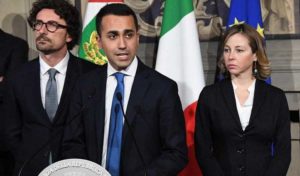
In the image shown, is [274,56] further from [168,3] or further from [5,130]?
[5,130]

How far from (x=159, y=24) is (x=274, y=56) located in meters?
0.79

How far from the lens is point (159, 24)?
13.9 ft

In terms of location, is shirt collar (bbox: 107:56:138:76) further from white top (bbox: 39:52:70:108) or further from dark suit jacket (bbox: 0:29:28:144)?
dark suit jacket (bbox: 0:29:28:144)

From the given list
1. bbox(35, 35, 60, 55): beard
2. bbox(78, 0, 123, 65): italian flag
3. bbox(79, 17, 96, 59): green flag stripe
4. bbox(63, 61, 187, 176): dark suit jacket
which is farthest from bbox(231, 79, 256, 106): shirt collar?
bbox(79, 17, 96, 59): green flag stripe

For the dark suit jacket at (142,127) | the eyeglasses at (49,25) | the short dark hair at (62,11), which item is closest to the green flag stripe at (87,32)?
the short dark hair at (62,11)

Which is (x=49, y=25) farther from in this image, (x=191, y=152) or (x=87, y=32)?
(x=191, y=152)

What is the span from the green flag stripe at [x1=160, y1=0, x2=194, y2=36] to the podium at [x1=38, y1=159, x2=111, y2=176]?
74.6 inches

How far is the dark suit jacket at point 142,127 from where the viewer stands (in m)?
2.40

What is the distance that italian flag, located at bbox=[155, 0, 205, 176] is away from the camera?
12.1ft

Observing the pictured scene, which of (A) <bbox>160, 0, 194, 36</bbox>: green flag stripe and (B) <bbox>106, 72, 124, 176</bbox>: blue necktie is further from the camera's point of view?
(A) <bbox>160, 0, 194, 36</bbox>: green flag stripe

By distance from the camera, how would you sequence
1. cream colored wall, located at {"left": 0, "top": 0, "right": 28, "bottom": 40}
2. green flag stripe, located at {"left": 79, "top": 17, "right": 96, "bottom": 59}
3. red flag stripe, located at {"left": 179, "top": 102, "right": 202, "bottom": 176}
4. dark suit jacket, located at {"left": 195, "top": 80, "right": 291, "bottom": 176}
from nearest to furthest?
dark suit jacket, located at {"left": 195, "top": 80, "right": 291, "bottom": 176}
red flag stripe, located at {"left": 179, "top": 102, "right": 202, "bottom": 176}
green flag stripe, located at {"left": 79, "top": 17, "right": 96, "bottom": 59}
cream colored wall, located at {"left": 0, "top": 0, "right": 28, "bottom": 40}

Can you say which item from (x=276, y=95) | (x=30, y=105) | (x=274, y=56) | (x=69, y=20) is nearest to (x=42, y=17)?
(x=69, y=20)

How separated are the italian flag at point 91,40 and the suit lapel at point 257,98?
111 centimetres

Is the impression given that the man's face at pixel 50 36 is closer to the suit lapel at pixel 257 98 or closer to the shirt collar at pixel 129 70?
the shirt collar at pixel 129 70
